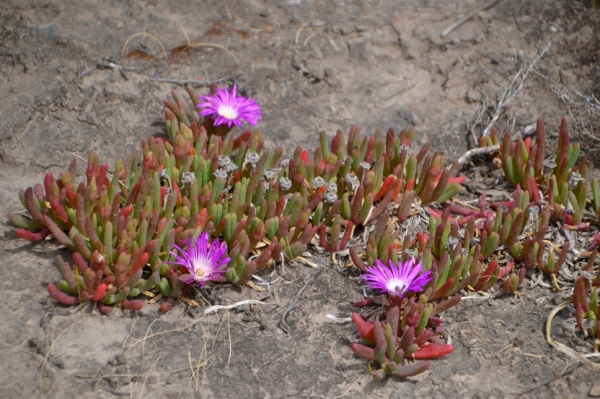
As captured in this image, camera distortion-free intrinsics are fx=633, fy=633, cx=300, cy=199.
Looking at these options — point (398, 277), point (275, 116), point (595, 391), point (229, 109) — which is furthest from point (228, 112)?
point (595, 391)

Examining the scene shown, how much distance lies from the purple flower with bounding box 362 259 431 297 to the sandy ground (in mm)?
191

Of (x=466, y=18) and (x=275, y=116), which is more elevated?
(x=466, y=18)

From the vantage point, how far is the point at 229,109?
3777mm

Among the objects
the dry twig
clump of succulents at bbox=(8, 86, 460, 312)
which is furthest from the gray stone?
the dry twig

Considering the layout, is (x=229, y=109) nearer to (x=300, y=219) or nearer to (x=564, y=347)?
(x=300, y=219)

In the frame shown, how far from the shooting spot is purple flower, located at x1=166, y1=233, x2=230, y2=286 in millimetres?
2807

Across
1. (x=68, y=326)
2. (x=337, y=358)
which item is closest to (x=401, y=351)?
(x=337, y=358)

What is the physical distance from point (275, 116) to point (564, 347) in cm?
223

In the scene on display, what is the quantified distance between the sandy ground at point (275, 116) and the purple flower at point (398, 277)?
191 millimetres

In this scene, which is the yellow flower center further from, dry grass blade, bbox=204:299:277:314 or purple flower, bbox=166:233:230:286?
dry grass blade, bbox=204:299:277:314

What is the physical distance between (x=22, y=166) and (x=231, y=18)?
5.90ft

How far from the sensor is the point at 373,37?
14.9ft

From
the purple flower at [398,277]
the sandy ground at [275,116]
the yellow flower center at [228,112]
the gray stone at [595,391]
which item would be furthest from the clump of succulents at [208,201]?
the gray stone at [595,391]

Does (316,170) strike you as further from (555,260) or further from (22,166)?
(22,166)
